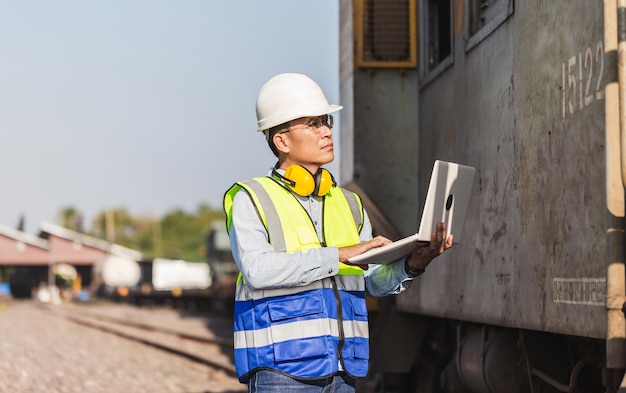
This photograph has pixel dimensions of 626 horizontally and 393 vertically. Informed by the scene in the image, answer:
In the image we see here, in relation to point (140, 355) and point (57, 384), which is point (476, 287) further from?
point (140, 355)

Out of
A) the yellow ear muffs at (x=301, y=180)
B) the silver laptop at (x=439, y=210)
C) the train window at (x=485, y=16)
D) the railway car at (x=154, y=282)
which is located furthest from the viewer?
the railway car at (x=154, y=282)

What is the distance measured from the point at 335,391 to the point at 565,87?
1649 mm

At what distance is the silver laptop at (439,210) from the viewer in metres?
3.25

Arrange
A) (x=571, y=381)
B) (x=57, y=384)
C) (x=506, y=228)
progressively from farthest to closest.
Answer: (x=57, y=384), (x=506, y=228), (x=571, y=381)

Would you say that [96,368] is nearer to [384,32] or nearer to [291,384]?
[384,32]

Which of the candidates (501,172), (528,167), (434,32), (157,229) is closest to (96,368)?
(434,32)

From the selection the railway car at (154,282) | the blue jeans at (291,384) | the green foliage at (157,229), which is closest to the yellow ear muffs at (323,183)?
the blue jeans at (291,384)

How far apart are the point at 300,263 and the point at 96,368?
12.7 m

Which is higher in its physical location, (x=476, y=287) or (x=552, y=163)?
(x=552, y=163)

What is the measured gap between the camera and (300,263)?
3289 mm

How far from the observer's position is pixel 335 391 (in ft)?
10.9

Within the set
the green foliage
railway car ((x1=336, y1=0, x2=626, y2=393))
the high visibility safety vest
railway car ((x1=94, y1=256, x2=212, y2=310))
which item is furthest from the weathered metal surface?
the green foliage

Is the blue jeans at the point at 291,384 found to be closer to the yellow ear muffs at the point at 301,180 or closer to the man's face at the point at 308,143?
the yellow ear muffs at the point at 301,180

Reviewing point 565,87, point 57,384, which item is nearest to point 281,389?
point 565,87
